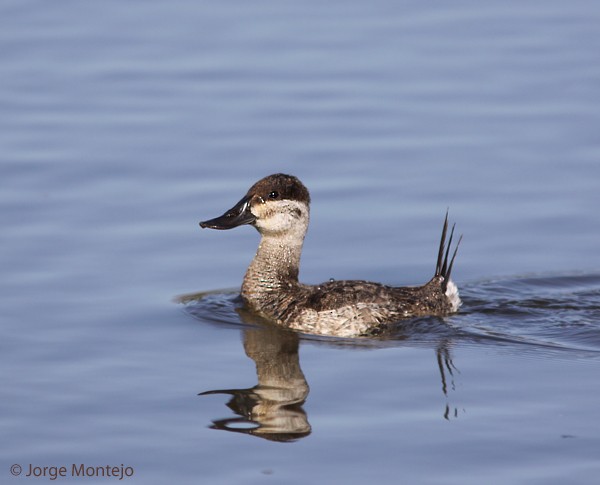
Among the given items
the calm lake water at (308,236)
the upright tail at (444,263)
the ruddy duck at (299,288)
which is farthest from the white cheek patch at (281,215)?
the upright tail at (444,263)

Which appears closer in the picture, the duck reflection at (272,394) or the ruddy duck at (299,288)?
the duck reflection at (272,394)

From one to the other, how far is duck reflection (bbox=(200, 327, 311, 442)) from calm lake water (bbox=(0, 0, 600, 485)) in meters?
0.02

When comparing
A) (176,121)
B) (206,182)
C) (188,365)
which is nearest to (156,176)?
(206,182)

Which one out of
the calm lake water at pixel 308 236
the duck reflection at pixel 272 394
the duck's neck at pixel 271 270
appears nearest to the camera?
the calm lake water at pixel 308 236

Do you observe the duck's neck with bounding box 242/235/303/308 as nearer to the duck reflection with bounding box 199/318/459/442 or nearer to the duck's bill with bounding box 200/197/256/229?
the duck's bill with bounding box 200/197/256/229

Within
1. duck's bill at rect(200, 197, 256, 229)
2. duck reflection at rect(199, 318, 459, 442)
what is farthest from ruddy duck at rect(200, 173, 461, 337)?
duck reflection at rect(199, 318, 459, 442)

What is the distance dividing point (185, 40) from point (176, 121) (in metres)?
2.30

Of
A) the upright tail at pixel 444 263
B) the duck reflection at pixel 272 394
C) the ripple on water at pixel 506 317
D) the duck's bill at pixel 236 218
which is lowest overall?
the duck reflection at pixel 272 394

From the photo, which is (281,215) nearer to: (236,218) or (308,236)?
(236,218)

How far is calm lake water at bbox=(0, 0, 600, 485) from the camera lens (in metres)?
6.97

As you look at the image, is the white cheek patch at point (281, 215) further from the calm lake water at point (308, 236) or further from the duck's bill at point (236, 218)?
the calm lake water at point (308, 236)

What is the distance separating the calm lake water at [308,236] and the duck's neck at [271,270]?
177 mm

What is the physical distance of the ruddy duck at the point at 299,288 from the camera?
9.13m

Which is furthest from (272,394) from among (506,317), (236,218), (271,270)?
(506,317)
